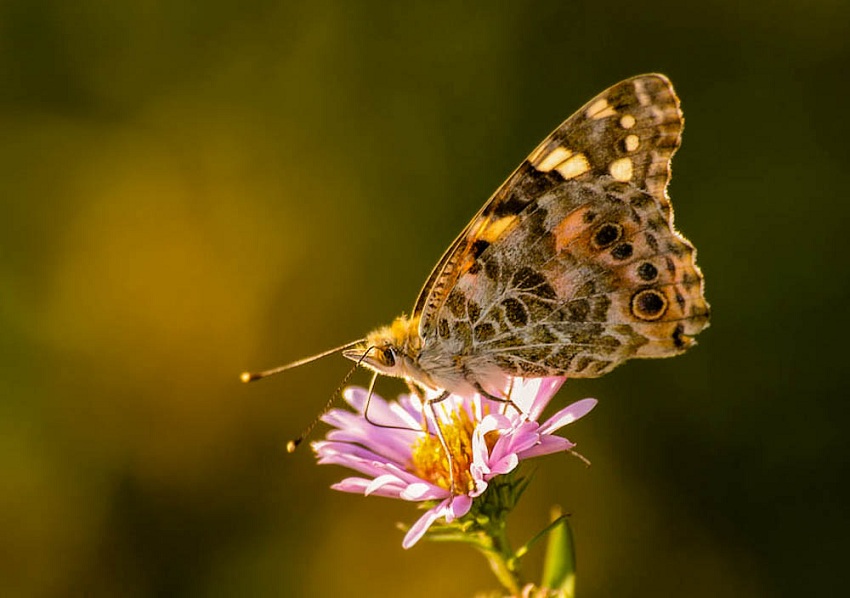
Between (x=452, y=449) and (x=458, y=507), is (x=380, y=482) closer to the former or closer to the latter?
(x=458, y=507)

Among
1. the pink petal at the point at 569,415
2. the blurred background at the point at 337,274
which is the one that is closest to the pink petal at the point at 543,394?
the pink petal at the point at 569,415

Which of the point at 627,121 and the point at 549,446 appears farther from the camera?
the point at 627,121

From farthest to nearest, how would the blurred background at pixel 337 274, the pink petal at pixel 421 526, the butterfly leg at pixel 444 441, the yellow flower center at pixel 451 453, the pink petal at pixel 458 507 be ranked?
the blurred background at pixel 337 274
the yellow flower center at pixel 451 453
the butterfly leg at pixel 444 441
the pink petal at pixel 458 507
the pink petal at pixel 421 526

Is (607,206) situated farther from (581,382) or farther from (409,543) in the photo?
(581,382)

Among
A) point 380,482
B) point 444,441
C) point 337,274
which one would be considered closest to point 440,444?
point 444,441

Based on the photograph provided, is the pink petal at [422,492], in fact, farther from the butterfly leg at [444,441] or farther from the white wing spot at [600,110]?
the white wing spot at [600,110]
